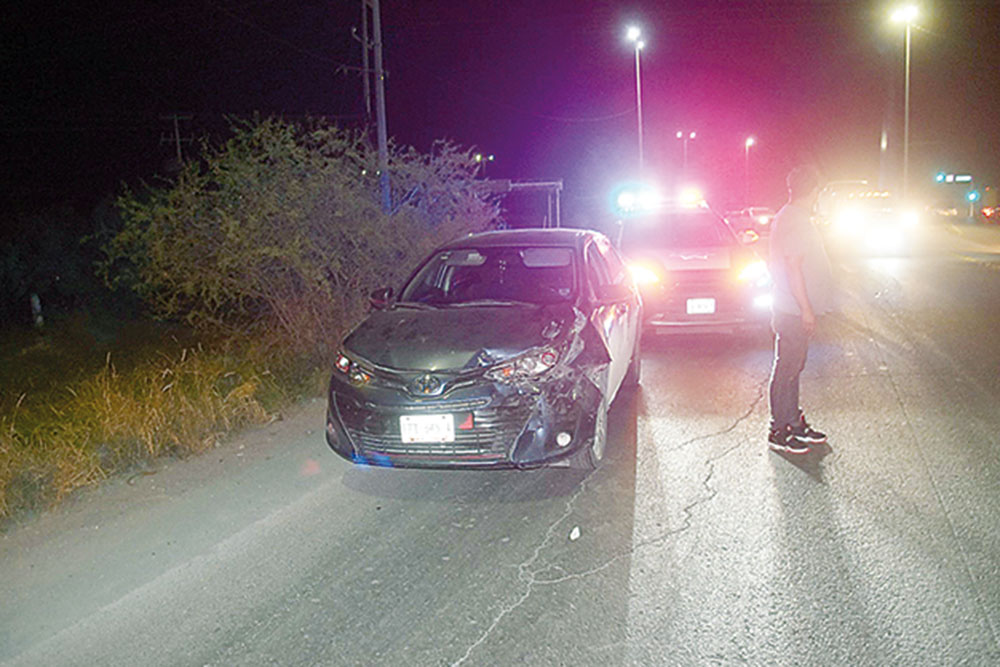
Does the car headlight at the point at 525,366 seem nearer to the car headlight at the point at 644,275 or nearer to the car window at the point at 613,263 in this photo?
the car window at the point at 613,263

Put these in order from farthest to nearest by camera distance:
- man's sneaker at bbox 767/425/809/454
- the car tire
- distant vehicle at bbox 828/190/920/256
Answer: distant vehicle at bbox 828/190/920/256, man's sneaker at bbox 767/425/809/454, the car tire

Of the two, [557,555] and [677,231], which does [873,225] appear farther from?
[557,555]

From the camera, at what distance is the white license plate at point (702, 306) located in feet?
32.3

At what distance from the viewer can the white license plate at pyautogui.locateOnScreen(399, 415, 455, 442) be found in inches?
205

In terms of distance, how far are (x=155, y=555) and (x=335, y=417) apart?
54.2 inches

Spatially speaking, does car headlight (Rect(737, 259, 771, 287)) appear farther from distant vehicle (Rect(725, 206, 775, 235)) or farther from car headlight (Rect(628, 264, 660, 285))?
distant vehicle (Rect(725, 206, 775, 235))

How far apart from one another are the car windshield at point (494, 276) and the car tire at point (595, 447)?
104 centimetres

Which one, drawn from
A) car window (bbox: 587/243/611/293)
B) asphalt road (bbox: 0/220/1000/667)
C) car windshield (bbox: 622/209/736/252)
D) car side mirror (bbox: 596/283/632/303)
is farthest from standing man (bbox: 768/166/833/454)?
car windshield (bbox: 622/209/736/252)

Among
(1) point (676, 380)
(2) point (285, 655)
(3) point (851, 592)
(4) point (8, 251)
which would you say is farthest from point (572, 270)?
(4) point (8, 251)

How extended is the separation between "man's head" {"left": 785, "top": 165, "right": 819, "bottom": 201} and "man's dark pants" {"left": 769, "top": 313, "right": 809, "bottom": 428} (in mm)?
856

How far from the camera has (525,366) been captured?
17.6 ft

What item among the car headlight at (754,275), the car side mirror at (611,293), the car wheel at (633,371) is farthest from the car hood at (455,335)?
the car headlight at (754,275)

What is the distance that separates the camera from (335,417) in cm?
562

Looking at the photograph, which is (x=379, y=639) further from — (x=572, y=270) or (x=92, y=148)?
(x=92, y=148)
